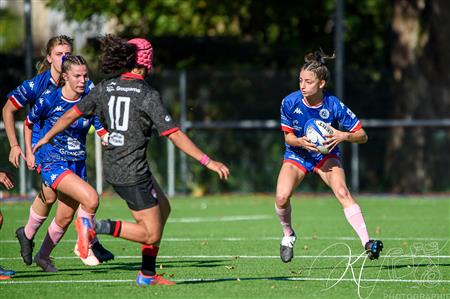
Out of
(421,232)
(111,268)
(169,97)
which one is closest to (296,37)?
(169,97)

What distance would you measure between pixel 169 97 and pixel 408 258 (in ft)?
44.0

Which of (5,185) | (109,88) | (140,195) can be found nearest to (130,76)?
(109,88)

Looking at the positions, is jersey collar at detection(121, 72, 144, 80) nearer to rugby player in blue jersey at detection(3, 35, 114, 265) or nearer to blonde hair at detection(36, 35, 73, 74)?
rugby player in blue jersey at detection(3, 35, 114, 265)

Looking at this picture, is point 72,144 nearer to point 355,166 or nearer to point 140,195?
point 140,195

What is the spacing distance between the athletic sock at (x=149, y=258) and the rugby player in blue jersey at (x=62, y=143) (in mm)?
1349

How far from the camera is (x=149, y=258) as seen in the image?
356 inches

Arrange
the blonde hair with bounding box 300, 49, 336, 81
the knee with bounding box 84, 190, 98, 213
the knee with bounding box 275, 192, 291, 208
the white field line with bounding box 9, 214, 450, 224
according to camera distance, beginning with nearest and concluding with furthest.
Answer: the knee with bounding box 84, 190, 98, 213, the blonde hair with bounding box 300, 49, 336, 81, the knee with bounding box 275, 192, 291, 208, the white field line with bounding box 9, 214, 450, 224

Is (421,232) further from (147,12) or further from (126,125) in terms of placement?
(147,12)

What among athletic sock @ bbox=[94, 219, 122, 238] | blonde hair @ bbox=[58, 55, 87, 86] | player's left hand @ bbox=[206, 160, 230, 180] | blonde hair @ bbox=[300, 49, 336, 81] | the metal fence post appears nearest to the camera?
player's left hand @ bbox=[206, 160, 230, 180]

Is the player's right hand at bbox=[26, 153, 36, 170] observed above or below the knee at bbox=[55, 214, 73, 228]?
above

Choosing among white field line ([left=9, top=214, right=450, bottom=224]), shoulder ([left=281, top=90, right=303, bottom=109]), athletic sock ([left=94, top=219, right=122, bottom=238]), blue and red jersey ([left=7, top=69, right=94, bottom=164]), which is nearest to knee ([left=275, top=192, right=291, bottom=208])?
shoulder ([left=281, top=90, right=303, bottom=109])

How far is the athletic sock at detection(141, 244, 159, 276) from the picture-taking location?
901 centimetres

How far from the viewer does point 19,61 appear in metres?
24.4

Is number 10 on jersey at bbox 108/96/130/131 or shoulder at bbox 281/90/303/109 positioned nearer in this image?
number 10 on jersey at bbox 108/96/130/131
